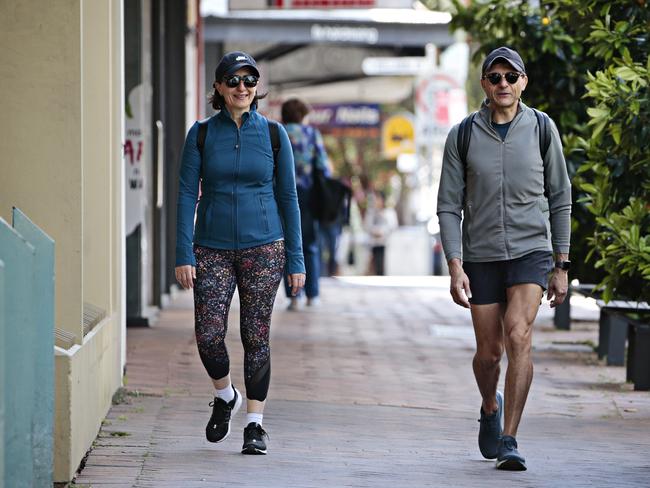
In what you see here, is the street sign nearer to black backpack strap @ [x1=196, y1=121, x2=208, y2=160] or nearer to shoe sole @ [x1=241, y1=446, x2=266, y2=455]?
black backpack strap @ [x1=196, y1=121, x2=208, y2=160]

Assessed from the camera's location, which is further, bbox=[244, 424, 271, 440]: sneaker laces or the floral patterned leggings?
bbox=[244, 424, 271, 440]: sneaker laces

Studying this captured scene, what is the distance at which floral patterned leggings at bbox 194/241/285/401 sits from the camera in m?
7.03

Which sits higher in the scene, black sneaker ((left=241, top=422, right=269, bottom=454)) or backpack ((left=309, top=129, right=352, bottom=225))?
backpack ((left=309, top=129, right=352, bottom=225))

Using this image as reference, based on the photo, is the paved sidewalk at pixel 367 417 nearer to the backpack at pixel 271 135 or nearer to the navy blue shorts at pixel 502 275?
the navy blue shorts at pixel 502 275

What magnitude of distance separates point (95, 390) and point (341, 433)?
1402 millimetres

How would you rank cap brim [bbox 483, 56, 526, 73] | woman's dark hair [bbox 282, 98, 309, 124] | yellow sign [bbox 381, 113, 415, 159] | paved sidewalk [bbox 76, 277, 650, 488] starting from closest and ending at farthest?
paved sidewalk [bbox 76, 277, 650, 488]
cap brim [bbox 483, 56, 526, 73]
woman's dark hair [bbox 282, 98, 309, 124]
yellow sign [bbox 381, 113, 415, 159]

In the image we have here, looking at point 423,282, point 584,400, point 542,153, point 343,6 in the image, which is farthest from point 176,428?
point 423,282

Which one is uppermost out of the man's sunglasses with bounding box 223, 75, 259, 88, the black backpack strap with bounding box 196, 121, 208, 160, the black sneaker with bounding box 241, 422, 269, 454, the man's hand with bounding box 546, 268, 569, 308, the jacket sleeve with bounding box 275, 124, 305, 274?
the man's sunglasses with bounding box 223, 75, 259, 88

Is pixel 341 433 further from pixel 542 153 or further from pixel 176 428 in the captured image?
pixel 542 153

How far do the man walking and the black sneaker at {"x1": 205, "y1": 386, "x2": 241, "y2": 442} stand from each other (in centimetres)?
124

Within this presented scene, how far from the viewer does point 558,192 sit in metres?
7.03

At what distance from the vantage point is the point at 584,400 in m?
9.54

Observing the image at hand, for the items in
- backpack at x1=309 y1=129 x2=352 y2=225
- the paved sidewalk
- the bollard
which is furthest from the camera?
backpack at x1=309 y1=129 x2=352 y2=225

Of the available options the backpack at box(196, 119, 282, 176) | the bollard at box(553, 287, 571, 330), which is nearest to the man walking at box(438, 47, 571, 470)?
the backpack at box(196, 119, 282, 176)
